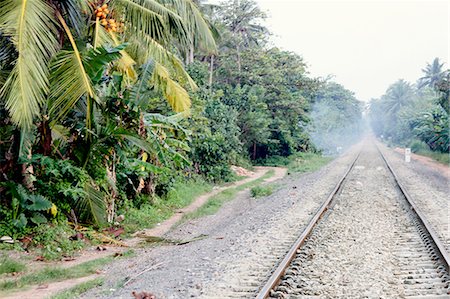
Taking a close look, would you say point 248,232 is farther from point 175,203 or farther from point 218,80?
point 218,80

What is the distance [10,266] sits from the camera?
6762mm

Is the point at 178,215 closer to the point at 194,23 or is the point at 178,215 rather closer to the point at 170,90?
the point at 170,90

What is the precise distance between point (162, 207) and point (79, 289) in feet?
24.2

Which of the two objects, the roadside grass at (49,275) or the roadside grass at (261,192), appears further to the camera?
the roadside grass at (261,192)

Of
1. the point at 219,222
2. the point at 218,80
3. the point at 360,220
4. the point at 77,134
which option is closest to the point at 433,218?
the point at 360,220

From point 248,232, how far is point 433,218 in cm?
425

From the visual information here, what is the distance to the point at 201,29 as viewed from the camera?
10.6 metres

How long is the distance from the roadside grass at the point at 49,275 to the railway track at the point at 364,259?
2965 mm

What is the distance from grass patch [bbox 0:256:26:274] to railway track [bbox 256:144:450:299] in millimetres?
3717

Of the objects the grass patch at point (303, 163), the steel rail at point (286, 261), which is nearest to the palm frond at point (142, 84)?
the steel rail at point (286, 261)

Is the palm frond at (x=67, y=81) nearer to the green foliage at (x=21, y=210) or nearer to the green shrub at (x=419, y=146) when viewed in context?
the green foliage at (x=21, y=210)

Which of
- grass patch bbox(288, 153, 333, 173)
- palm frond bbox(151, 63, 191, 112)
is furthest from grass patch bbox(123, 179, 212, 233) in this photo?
grass patch bbox(288, 153, 333, 173)

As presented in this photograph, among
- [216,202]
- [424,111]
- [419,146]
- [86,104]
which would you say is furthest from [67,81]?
[419,146]

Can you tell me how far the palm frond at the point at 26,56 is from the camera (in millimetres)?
6203
